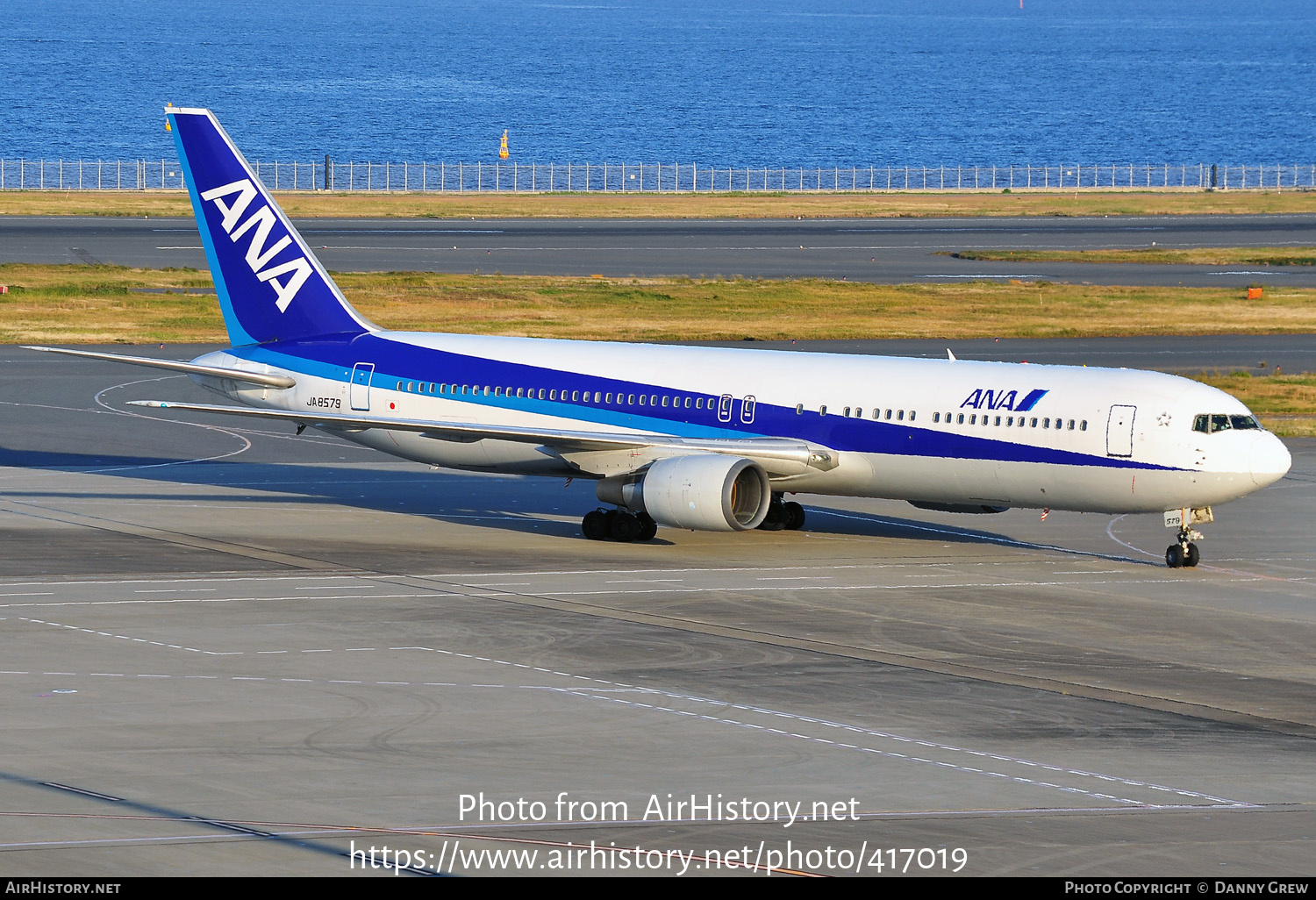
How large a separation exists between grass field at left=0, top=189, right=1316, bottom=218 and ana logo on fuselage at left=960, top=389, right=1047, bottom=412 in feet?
350

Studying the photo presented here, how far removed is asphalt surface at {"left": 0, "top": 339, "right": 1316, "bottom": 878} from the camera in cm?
2031

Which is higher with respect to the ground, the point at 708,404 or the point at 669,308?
the point at 669,308

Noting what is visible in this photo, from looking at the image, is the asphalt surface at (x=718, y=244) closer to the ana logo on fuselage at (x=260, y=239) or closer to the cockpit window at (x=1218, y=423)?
the ana logo on fuselage at (x=260, y=239)

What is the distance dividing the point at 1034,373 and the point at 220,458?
1065 inches

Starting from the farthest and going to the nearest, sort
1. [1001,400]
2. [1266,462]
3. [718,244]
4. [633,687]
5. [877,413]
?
[718,244], [877,413], [1001,400], [1266,462], [633,687]

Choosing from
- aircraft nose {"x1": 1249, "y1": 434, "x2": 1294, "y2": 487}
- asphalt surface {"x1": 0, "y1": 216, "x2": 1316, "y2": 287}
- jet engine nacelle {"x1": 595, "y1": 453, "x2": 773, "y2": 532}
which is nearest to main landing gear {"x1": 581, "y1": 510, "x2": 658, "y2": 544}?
jet engine nacelle {"x1": 595, "y1": 453, "x2": 773, "y2": 532}

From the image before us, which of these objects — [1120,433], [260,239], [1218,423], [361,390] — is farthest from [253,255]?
[1218,423]

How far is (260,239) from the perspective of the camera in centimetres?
4991

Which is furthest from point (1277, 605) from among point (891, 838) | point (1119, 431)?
point (891, 838)

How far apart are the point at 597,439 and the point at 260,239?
1199 centimetres

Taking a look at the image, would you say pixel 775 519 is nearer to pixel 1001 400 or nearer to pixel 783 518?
pixel 783 518

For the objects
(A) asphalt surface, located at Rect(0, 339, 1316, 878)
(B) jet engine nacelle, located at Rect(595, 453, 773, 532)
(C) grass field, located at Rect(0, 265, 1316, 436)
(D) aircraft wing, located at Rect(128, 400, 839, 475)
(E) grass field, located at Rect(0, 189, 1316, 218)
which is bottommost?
(A) asphalt surface, located at Rect(0, 339, 1316, 878)

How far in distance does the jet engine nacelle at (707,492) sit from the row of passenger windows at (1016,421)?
4.49 metres

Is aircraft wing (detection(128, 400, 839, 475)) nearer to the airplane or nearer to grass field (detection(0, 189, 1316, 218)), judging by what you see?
the airplane
